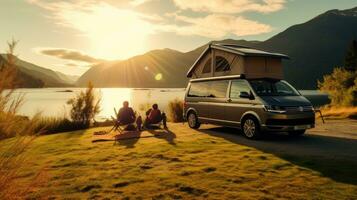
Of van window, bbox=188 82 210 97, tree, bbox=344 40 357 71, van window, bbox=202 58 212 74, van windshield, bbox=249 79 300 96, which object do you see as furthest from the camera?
tree, bbox=344 40 357 71

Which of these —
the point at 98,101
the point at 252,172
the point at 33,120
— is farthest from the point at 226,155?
the point at 98,101

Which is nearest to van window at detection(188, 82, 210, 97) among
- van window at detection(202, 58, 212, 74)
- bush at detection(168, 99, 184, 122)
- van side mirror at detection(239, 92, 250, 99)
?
van side mirror at detection(239, 92, 250, 99)

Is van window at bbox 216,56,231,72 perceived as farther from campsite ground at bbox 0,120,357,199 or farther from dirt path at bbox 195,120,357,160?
campsite ground at bbox 0,120,357,199

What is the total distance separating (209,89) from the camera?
14078 mm

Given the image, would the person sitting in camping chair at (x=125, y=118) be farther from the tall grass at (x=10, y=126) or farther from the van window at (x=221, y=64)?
the tall grass at (x=10, y=126)

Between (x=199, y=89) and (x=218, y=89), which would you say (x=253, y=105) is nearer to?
(x=218, y=89)

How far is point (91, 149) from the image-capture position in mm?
10461

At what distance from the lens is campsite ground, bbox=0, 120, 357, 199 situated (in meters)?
6.05

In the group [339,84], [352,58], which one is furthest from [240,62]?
[352,58]

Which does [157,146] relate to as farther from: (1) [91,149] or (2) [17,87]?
(2) [17,87]

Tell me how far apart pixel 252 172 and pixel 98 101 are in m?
15.4

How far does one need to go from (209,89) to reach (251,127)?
2.83m

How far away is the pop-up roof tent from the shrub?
7.13 meters

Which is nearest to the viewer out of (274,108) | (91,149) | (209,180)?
(209,180)
